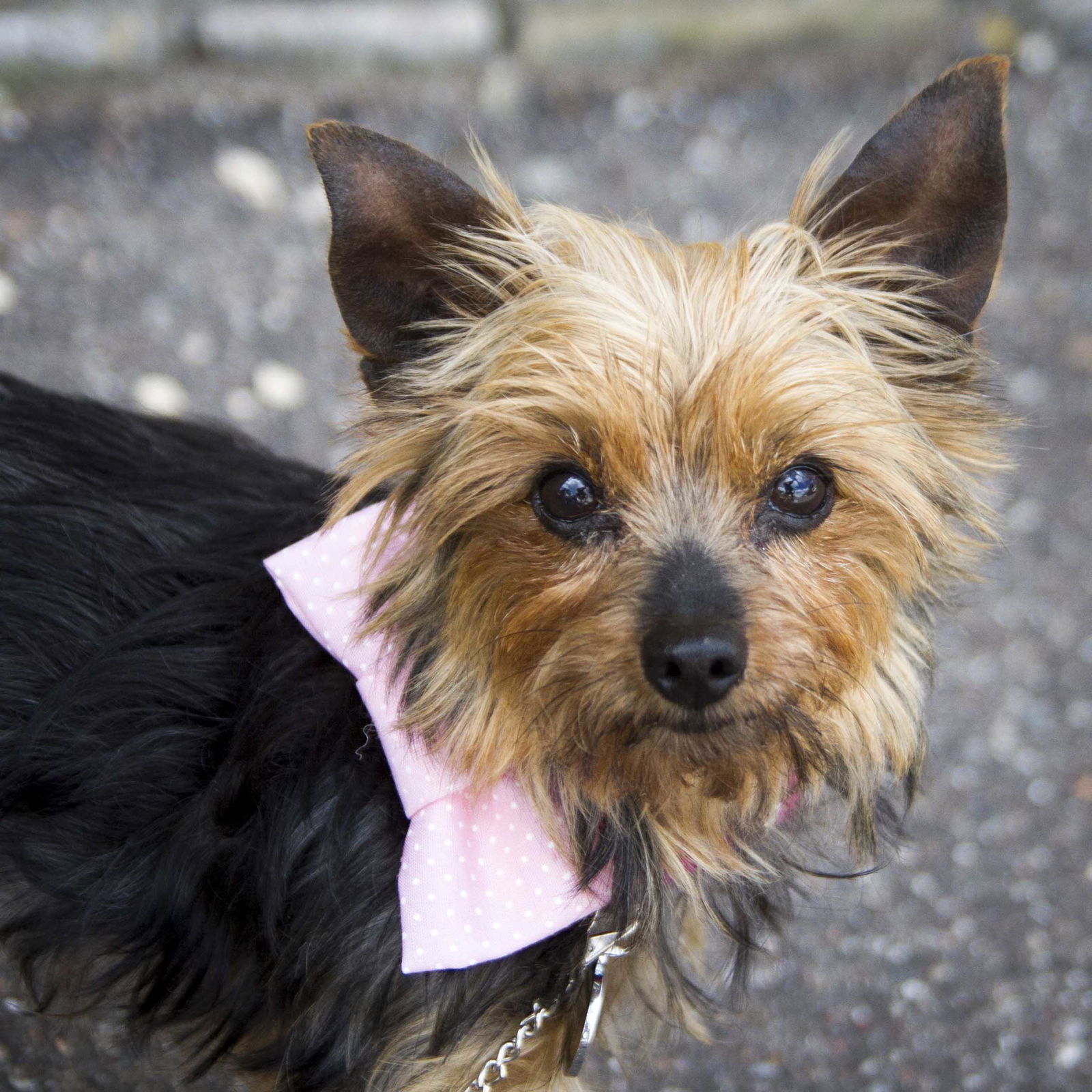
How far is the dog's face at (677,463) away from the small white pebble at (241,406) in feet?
7.25

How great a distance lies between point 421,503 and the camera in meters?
1.93

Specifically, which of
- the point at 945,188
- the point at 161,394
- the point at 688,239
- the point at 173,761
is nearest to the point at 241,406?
the point at 161,394

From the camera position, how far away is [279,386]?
165 inches

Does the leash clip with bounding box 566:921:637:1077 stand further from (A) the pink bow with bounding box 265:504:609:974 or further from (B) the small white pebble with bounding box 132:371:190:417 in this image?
(B) the small white pebble with bounding box 132:371:190:417

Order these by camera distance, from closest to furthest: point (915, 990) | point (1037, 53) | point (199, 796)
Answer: point (199, 796)
point (915, 990)
point (1037, 53)

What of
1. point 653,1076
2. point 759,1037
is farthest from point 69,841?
point 759,1037

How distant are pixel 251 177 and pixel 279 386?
1.04m

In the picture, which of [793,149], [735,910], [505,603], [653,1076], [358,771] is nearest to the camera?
[505,603]

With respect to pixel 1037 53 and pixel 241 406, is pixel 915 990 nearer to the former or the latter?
pixel 241 406

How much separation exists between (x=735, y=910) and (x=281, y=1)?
4.30 m

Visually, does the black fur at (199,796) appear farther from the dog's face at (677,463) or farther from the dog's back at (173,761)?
the dog's face at (677,463)

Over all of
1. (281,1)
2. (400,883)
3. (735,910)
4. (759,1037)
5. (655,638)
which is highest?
(281,1)

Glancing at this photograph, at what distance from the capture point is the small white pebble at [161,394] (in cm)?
405

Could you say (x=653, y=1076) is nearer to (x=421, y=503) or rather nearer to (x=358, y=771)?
(x=358, y=771)
